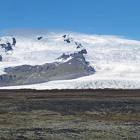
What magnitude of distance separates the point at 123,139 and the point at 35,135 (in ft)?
19.3

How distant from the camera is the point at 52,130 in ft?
123

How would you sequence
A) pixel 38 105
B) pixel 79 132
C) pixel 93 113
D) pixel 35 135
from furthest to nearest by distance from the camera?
pixel 38 105, pixel 93 113, pixel 79 132, pixel 35 135

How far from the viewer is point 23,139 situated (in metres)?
31.3

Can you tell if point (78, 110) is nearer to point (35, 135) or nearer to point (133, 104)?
point (133, 104)

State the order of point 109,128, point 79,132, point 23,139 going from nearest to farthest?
point 23,139 → point 79,132 → point 109,128

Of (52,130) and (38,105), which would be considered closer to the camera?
(52,130)

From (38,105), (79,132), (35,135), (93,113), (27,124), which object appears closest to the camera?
(35,135)

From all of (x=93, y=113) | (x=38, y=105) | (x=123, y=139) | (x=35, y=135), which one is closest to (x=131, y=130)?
(x=123, y=139)

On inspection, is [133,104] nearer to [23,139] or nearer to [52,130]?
[52,130]

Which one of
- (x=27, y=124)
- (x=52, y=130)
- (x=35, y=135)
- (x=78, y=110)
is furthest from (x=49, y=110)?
(x=35, y=135)

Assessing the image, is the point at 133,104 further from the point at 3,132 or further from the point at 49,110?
the point at 3,132

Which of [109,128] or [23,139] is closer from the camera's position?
[23,139]

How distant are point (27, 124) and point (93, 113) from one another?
61.6 feet

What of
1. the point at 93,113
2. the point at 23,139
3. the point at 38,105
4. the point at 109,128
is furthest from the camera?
the point at 38,105
